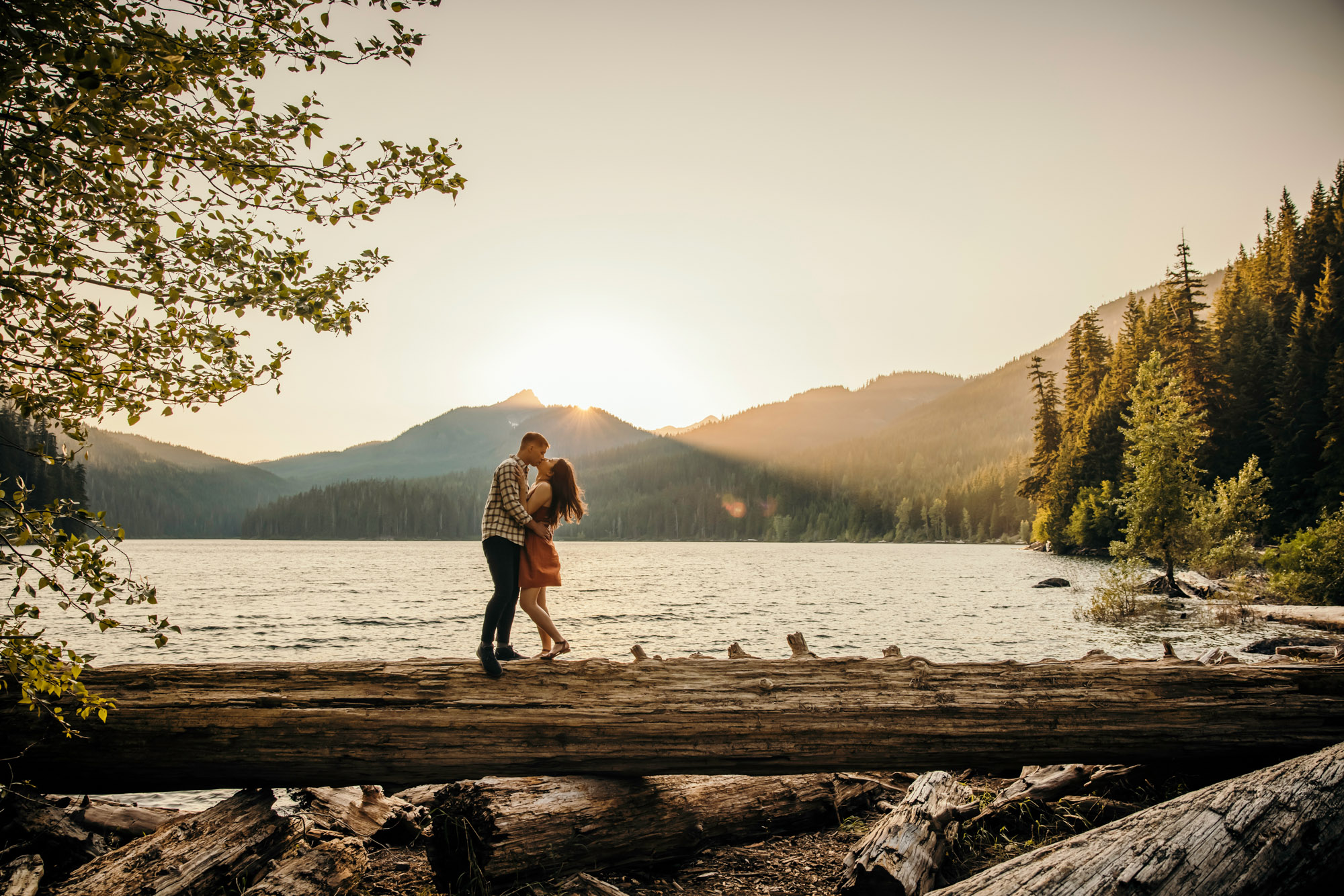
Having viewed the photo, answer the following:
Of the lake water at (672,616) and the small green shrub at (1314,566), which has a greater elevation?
the small green shrub at (1314,566)

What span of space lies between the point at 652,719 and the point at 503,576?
2.40 m

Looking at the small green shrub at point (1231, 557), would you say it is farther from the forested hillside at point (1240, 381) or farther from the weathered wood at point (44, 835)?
the weathered wood at point (44, 835)

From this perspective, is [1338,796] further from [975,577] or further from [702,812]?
[975,577]

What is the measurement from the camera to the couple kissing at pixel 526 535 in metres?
7.22

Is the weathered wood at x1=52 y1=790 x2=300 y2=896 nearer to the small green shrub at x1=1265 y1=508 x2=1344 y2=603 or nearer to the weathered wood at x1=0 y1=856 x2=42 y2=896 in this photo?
the weathered wood at x1=0 y1=856 x2=42 y2=896

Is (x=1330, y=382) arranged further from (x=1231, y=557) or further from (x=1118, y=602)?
(x=1118, y=602)

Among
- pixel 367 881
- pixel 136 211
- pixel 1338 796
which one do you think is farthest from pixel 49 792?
pixel 1338 796

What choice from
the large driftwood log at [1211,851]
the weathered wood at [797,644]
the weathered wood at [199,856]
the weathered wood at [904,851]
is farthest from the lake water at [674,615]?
the large driftwood log at [1211,851]

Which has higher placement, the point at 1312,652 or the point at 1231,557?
the point at 1312,652

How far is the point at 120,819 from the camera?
244 inches

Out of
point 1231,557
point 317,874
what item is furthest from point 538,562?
point 1231,557

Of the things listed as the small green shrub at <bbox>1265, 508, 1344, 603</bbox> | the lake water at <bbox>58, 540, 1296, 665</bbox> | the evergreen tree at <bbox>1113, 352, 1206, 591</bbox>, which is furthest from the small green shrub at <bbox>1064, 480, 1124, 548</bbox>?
the small green shrub at <bbox>1265, 508, 1344, 603</bbox>

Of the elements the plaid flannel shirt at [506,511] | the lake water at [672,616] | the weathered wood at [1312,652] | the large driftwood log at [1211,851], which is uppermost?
the plaid flannel shirt at [506,511]

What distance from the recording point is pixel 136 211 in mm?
4230
